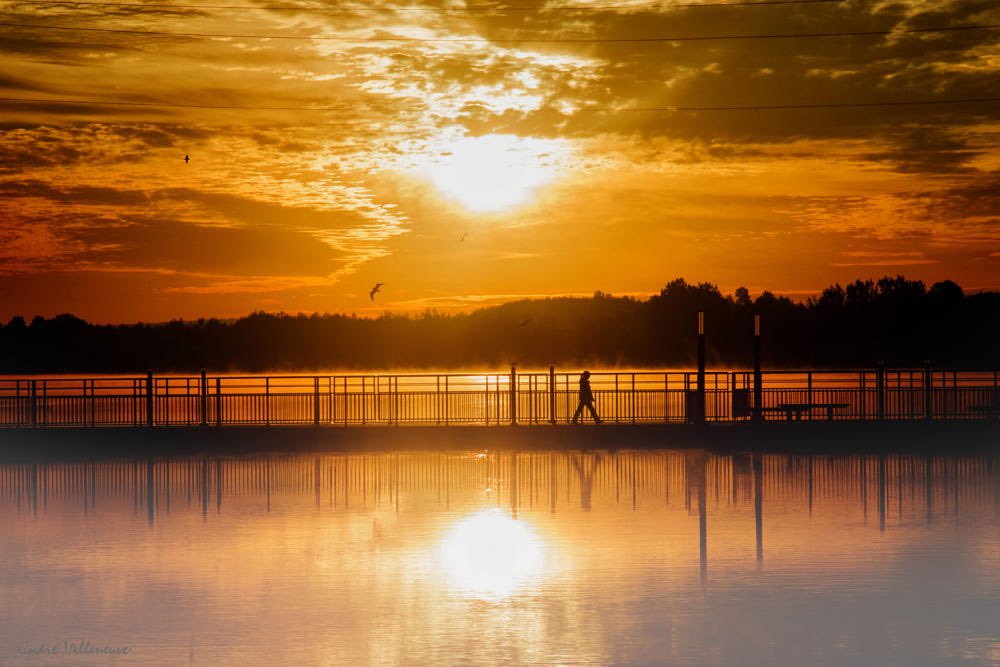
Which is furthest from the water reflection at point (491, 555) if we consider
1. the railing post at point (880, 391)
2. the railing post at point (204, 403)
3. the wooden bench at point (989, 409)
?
the wooden bench at point (989, 409)

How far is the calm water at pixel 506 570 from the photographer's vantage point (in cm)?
1026

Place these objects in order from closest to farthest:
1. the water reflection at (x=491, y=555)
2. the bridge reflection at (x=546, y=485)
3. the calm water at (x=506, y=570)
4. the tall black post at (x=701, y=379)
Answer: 1. the calm water at (x=506, y=570)
2. the water reflection at (x=491, y=555)
3. the bridge reflection at (x=546, y=485)
4. the tall black post at (x=701, y=379)

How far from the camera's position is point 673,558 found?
575 inches

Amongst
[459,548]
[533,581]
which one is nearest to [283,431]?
[459,548]

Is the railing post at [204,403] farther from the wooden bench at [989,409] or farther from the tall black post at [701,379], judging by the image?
the wooden bench at [989,409]

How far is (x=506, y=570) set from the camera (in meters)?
13.9

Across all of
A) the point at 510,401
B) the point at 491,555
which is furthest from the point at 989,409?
the point at 491,555

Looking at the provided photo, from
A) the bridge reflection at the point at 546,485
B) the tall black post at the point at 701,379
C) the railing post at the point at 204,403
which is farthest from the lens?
the railing post at the point at 204,403

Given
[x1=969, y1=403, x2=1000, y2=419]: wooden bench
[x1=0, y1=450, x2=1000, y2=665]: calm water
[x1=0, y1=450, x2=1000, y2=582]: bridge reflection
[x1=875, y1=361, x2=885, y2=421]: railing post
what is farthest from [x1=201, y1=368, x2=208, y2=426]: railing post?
[x1=969, y1=403, x2=1000, y2=419]: wooden bench

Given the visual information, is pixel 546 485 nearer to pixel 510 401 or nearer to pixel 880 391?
pixel 510 401

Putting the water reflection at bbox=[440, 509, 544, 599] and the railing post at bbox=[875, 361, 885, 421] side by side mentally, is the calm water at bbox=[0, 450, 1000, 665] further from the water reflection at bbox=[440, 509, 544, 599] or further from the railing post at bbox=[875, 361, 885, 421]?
the railing post at bbox=[875, 361, 885, 421]

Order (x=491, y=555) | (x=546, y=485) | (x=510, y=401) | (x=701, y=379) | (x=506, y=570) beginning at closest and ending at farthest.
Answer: (x=506, y=570) → (x=491, y=555) → (x=546, y=485) → (x=701, y=379) → (x=510, y=401)

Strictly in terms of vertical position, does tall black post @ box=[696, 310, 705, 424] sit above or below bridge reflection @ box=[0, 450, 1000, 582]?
above

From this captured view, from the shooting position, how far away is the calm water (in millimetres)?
10258
